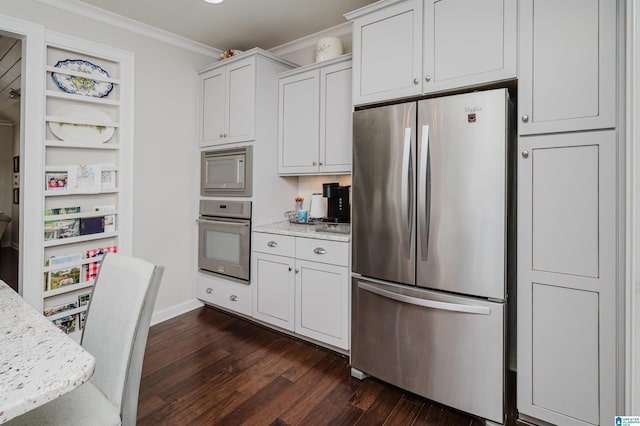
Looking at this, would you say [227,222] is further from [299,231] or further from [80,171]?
[80,171]

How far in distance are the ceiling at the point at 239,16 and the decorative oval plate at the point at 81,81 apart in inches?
18.4

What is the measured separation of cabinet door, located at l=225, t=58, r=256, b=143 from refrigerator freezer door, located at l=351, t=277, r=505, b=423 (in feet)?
5.67

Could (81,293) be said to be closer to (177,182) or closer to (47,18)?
(177,182)

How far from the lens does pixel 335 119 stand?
269cm

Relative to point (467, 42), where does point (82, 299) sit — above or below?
below

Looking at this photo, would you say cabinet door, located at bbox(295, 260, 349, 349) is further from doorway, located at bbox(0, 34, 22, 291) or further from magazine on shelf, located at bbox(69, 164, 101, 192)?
doorway, located at bbox(0, 34, 22, 291)

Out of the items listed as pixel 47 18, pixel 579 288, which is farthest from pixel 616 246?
pixel 47 18

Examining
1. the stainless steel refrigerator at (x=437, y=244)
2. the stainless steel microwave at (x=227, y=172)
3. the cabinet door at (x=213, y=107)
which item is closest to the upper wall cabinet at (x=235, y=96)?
the cabinet door at (x=213, y=107)

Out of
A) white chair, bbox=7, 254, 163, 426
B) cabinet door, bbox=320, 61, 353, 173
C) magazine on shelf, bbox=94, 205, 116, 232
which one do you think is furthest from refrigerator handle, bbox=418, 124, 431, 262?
magazine on shelf, bbox=94, 205, 116, 232

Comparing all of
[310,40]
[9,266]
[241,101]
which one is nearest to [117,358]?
[241,101]

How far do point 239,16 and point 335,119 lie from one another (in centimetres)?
116

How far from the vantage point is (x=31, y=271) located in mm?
A: 2365

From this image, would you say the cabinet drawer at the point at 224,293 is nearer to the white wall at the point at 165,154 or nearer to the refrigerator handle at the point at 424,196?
the white wall at the point at 165,154

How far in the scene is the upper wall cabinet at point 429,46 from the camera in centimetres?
171
